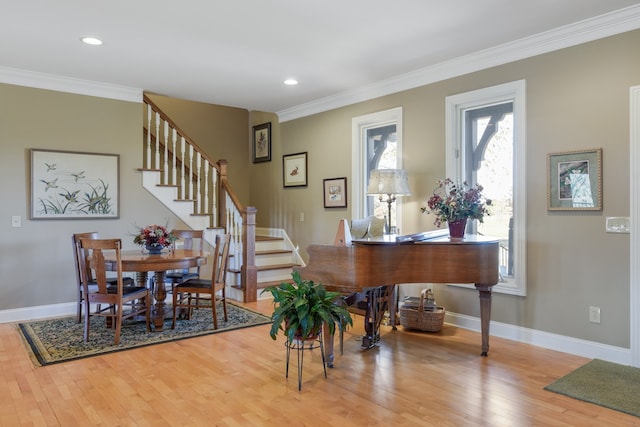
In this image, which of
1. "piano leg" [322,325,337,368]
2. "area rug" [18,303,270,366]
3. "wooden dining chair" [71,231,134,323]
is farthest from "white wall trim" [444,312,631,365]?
"wooden dining chair" [71,231,134,323]

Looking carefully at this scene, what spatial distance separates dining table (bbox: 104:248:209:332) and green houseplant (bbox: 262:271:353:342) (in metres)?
1.47

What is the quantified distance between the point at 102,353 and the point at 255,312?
1752mm

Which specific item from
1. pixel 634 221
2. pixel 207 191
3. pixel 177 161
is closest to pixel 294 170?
pixel 207 191

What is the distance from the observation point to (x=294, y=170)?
6430 millimetres

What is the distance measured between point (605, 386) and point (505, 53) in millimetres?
2796

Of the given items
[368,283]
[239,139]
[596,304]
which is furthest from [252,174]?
[596,304]

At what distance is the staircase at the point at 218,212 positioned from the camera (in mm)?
5582

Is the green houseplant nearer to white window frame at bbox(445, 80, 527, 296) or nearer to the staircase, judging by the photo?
white window frame at bbox(445, 80, 527, 296)

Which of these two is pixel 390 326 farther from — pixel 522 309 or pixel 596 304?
pixel 596 304

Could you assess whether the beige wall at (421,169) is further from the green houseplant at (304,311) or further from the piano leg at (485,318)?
the green houseplant at (304,311)

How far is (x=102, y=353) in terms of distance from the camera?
357cm

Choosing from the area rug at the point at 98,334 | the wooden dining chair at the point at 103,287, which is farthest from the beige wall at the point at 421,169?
the wooden dining chair at the point at 103,287

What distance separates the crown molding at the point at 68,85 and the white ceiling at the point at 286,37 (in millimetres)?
89

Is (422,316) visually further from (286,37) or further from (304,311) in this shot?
(286,37)
